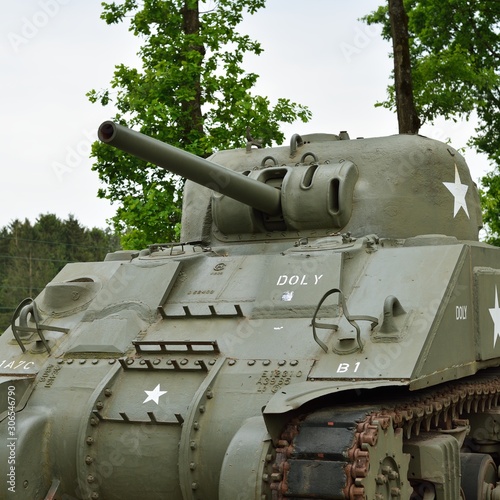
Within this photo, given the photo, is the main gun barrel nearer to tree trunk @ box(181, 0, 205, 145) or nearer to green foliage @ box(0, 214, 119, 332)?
tree trunk @ box(181, 0, 205, 145)

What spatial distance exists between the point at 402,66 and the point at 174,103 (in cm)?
465

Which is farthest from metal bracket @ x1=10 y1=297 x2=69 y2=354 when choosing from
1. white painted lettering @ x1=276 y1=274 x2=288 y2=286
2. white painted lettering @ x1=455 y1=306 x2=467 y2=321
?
white painted lettering @ x1=455 y1=306 x2=467 y2=321

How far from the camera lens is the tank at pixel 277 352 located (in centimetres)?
769

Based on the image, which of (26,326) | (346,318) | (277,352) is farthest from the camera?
(26,326)

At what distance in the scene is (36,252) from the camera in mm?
35906

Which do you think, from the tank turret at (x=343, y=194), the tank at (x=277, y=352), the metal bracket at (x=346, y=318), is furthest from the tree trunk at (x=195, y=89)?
the metal bracket at (x=346, y=318)

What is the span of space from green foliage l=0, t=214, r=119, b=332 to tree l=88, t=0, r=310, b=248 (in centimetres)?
1298

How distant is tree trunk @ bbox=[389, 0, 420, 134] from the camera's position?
20.3 meters

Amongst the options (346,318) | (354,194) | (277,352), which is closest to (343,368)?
(346,318)

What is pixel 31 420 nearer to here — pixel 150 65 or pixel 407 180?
pixel 407 180

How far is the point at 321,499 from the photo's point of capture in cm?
721

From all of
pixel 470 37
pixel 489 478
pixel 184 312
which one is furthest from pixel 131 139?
pixel 470 37

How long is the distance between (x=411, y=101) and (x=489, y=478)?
11.7 metres

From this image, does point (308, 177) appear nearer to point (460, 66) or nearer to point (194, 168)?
point (194, 168)
